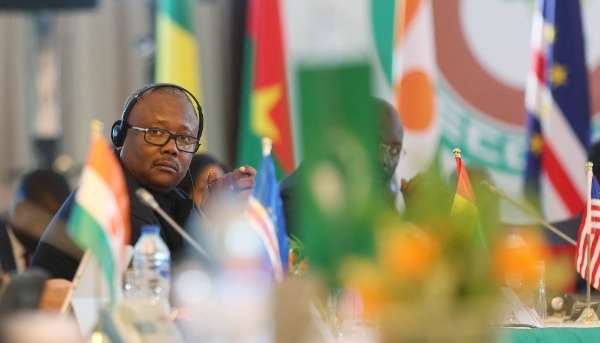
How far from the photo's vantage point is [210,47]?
483 cm

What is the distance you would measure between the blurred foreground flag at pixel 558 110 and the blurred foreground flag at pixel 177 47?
5.73 feet

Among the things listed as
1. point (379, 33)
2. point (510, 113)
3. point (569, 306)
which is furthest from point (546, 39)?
point (569, 306)

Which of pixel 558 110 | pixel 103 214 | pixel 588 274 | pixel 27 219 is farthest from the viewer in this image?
pixel 558 110

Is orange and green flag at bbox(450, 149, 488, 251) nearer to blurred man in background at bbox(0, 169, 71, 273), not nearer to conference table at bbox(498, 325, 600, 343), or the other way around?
conference table at bbox(498, 325, 600, 343)

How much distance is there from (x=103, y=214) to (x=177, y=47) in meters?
3.22

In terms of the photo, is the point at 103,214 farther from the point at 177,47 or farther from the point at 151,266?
the point at 177,47

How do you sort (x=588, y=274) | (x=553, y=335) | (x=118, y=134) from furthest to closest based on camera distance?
(x=588, y=274) < (x=118, y=134) < (x=553, y=335)

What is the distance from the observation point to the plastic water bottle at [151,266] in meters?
1.48

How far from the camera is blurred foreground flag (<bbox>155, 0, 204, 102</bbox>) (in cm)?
458

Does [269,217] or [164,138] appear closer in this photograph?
[269,217]

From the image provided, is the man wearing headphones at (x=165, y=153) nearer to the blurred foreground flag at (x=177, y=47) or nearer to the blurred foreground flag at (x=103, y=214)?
the blurred foreground flag at (x=103, y=214)

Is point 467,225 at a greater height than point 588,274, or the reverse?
point 467,225

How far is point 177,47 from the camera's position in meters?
4.60

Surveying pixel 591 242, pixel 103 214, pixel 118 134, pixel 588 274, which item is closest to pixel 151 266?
pixel 103 214
